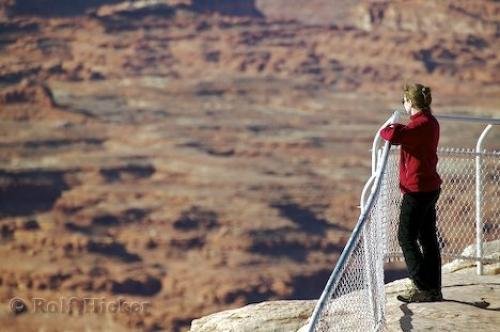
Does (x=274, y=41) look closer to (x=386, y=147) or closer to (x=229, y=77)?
(x=229, y=77)

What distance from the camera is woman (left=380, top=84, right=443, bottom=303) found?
235 inches

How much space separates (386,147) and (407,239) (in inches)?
21.4

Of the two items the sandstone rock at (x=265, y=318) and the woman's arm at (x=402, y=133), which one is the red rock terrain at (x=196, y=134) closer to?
the sandstone rock at (x=265, y=318)

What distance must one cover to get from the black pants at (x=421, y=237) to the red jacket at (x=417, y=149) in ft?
0.21

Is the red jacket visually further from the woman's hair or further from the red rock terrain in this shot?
the red rock terrain

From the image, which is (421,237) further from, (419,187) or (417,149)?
(417,149)

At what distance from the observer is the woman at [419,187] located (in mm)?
5969

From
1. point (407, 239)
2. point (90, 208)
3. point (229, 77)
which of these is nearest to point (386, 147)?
point (407, 239)

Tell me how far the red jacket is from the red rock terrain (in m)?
35.1

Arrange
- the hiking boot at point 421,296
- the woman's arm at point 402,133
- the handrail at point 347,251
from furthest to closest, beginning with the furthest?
1. the hiking boot at point 421,296
2. the woman's arm at point 402,133
3. the handrail at point 347,251

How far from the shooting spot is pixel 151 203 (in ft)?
168

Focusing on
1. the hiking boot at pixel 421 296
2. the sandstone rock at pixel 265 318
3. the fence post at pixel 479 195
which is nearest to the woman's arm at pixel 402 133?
the hiking boot at pixel 421 296

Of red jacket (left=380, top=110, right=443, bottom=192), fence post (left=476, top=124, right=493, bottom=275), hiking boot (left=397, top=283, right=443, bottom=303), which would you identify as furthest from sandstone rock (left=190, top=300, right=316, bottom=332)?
red jacket (left=380, top=110, right=443, bottom=192)

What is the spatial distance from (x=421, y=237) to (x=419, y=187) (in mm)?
366
